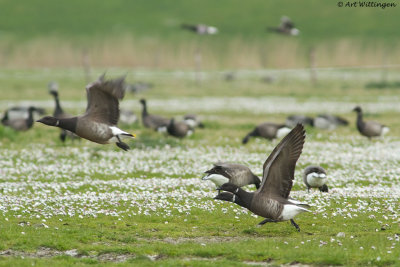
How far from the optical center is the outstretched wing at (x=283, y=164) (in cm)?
1267

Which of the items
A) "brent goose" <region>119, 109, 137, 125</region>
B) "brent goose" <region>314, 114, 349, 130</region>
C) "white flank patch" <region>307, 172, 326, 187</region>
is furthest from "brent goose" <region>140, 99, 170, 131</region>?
"white flank patch" <region>307, 172, 326, 187</region>

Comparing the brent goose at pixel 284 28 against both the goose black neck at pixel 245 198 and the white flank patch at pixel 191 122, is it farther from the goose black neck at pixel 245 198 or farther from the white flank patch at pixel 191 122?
the goose black neck at pixel 245 198

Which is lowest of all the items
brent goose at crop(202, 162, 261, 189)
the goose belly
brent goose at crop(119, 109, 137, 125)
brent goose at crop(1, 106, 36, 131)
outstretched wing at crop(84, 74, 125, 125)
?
brent goose at crop(1, 106, 36, 131)

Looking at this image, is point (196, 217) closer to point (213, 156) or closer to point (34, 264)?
point (34, 264)

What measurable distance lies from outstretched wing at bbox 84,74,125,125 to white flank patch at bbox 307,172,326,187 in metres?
5.81

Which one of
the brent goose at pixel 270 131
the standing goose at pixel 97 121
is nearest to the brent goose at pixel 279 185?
the standing goose at pixel 97 121

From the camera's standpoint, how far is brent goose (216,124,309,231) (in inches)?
500

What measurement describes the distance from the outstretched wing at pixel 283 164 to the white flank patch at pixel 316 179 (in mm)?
4553

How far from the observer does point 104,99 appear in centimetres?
1573

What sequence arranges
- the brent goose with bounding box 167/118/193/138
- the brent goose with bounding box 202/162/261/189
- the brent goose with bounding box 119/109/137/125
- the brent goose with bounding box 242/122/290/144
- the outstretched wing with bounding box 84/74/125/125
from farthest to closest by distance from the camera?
the brent goose with bounding box 119/109/137/125, the brent goose with bounding box 167/118/193/138, the brent goose with bounding box 242/122/290/144, the brent goose with bounding box 202/162/261/189, the outstretched wing with bounding box 84/74/125/125

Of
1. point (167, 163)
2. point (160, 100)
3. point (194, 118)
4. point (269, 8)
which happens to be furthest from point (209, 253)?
point (269, 8)

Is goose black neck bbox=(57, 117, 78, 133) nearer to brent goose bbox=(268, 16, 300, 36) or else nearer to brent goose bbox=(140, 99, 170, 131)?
brent goose bbox=(140, 99, 170, 131)

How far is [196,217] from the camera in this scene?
15.0 meters

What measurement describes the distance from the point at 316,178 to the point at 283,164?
4.97 metres
